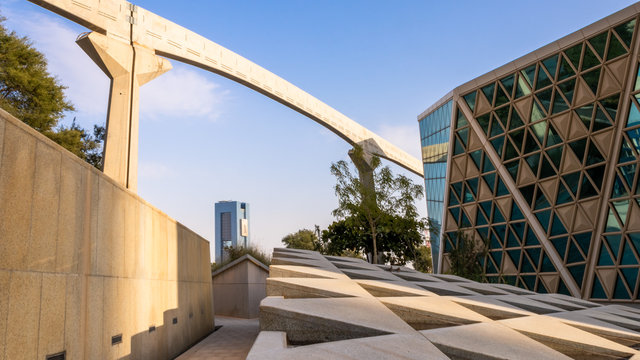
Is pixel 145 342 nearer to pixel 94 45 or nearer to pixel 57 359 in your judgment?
pixel 57 359

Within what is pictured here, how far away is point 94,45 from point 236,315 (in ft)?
53.9

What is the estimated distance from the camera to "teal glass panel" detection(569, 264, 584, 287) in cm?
2381

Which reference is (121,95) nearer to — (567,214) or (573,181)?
(573,181)

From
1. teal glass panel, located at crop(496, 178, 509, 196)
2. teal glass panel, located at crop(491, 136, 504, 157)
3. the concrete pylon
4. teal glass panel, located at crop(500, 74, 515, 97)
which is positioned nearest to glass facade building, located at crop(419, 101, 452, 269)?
teal glass panel, located at crop(491, 136, 504, 157)

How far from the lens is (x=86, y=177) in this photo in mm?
6328

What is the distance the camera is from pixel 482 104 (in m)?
29.0

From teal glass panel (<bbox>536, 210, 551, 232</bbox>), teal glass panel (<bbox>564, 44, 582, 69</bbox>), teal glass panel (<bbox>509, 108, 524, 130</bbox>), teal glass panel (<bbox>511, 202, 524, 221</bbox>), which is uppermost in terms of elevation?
teal glass panel (<bbox>564, 44, 582, 69</bbox>)

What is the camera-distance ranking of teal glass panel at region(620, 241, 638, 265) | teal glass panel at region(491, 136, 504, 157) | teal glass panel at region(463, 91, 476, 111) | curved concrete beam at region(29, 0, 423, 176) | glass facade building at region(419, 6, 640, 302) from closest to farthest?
curved concrete beam at region(29, 0, 423, 176) < teal glass panel at region(620, 241, 638, 265) < glass facade building at region(419, 6, 640, 302) < teal glass panel at region(491, 136, 504, 157) < teal glass panel at region(463, 91, 476, 111)

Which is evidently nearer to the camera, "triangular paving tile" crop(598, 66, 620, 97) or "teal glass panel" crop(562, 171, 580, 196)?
"triangular paving tile" crop(598, 66, 620, 97)

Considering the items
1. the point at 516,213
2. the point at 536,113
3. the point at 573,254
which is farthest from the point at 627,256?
the point at 536,113

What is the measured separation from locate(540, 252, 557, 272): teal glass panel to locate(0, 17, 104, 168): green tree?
2775 centimetres

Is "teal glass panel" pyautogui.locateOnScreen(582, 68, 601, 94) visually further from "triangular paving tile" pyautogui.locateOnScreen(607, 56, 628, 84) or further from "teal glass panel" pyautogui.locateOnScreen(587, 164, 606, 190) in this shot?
"teal glass panel" pyautogui.locateOnScreen(587, 164, 606, 190)

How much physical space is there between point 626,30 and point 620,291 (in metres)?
12.9

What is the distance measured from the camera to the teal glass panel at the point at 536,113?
25.5 m
